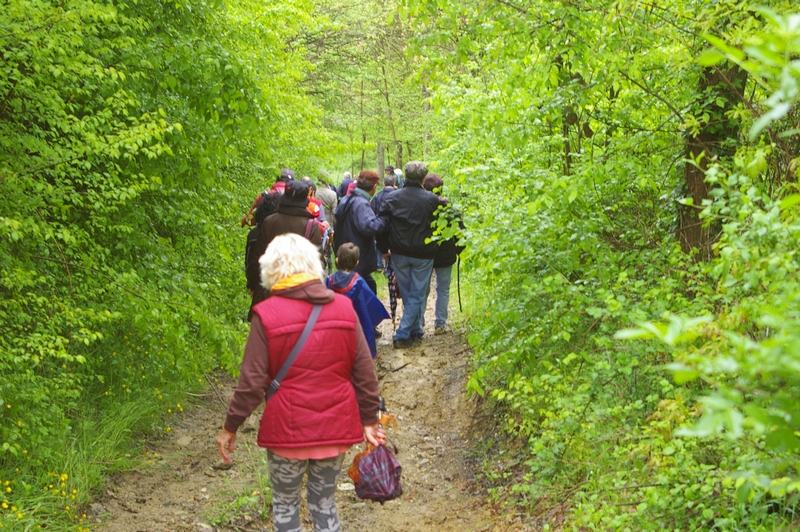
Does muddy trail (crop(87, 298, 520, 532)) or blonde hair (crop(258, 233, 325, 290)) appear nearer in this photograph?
blonde hair (crop(258, 233, 325, 290))

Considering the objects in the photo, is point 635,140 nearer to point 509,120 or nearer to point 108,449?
point 509,120

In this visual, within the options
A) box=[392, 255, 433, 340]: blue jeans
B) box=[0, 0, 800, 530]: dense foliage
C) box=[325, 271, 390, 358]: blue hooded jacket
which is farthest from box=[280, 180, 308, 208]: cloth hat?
box=[392, 255, 433, 340]: blue jeans

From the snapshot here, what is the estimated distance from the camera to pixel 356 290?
644 cm

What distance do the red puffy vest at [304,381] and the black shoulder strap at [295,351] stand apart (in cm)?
2

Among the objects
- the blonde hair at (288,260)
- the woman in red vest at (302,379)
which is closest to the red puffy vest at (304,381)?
the woman in red vest at (302,379)

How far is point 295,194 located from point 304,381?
10.9ft

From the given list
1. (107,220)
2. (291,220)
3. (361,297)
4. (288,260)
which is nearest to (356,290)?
(361,297)

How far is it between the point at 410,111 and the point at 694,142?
20251mm

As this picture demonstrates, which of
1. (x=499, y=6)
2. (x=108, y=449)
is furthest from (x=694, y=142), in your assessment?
(x=108, y=449)

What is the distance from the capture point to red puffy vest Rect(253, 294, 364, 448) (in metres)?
3.69

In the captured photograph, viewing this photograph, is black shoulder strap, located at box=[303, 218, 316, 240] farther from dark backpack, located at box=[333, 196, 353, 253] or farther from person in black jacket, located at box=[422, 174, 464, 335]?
person in black jacket, located at box=[422, 174, 464, 335]

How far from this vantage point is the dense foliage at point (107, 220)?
4.68m

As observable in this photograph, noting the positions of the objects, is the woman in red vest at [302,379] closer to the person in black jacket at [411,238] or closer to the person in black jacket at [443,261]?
the person in black jacket at [411,238]

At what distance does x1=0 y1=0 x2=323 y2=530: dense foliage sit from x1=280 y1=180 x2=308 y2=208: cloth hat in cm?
52
